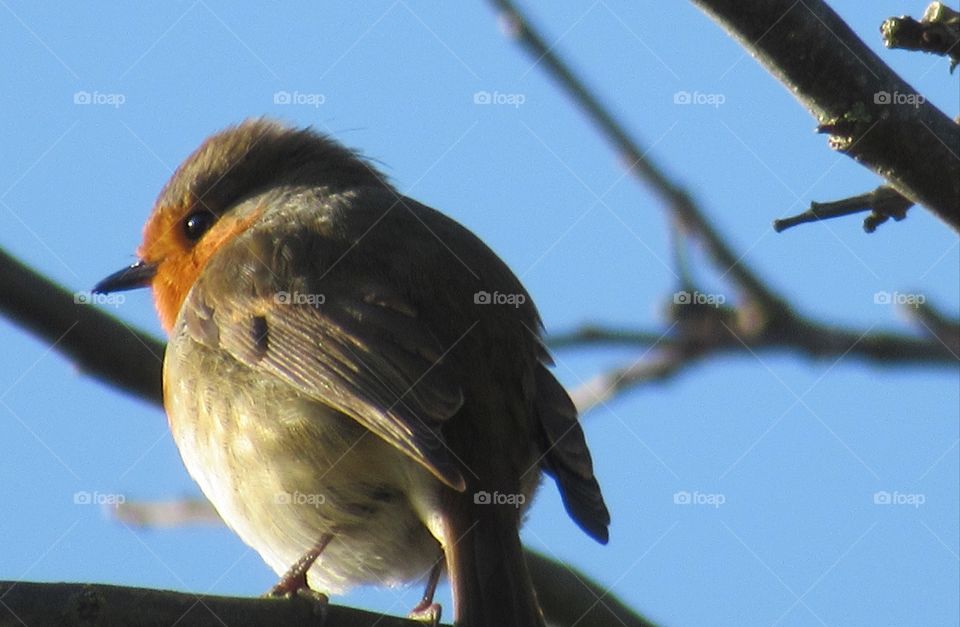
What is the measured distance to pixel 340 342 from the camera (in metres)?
5.07

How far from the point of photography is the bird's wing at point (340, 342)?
4.62 metres

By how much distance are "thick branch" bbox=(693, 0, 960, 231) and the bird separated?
1735 mm

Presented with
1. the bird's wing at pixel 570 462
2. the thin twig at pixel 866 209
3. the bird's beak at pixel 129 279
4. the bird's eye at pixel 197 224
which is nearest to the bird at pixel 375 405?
the bird's wing at pixel 570 462

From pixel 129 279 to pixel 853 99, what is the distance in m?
4.25

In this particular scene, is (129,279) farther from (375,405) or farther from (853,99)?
(853,99)

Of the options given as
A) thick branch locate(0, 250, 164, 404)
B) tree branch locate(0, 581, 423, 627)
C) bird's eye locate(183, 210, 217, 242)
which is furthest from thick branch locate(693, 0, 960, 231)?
bird's eye locate(183, 210, 217, 242)

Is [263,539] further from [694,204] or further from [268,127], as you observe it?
[268,127]

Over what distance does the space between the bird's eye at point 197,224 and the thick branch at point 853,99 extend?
3719 millimetres

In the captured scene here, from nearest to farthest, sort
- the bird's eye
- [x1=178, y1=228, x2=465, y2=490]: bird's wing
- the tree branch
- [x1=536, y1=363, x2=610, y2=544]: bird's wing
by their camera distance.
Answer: the tree branch
[x1=178, y1=228, x2=465, y2=490]: bird's wing
[x1=536, y1=363, x2=610, y2=544]: bird's wing
the bird's eye

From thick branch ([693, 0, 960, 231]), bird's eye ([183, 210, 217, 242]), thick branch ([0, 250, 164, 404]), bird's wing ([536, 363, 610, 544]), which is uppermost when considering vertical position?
thick branch ([693, 0, 960, 231])

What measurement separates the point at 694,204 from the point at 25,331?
2.42m

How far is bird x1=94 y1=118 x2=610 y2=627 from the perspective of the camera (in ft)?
15.3

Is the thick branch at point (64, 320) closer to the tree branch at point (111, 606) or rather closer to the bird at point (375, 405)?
the bird at point (375, 405)

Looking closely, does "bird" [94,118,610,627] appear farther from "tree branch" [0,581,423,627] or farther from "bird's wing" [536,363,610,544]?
"tree branch" [0,581,423,627]
